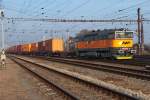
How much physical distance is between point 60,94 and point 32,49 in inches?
3182

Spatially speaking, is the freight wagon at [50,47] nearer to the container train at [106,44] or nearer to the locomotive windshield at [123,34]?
the container train at [106,44]

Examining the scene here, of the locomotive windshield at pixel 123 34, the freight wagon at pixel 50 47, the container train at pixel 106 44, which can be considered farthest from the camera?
the freight wagon at pixel 50 47

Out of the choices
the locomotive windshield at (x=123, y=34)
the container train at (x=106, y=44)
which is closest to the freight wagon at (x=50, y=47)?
the container train at (x=106, y=44)

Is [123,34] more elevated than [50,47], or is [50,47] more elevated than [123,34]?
[123,34]

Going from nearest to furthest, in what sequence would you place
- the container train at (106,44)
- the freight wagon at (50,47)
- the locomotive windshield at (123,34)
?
the container train at (106,44), the locomotive windshield at (123,34), the freight wagon at (50,47)

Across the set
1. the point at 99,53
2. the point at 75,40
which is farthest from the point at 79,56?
the point at 99,53

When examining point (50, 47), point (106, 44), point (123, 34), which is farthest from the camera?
point (50, 47)

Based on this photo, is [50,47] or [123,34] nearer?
[123,34]

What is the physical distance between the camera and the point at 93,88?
15391 millimetres

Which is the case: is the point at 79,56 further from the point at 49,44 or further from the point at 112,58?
the point at 49,44

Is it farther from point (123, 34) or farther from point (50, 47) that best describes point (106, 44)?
point (50, 47)

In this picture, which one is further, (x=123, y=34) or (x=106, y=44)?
(x=106, y=44)

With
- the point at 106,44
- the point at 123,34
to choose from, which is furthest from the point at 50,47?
the point at 123,34

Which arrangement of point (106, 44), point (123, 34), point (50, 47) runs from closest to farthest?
point (123, 34), point (106, 44), point (50, 47)
